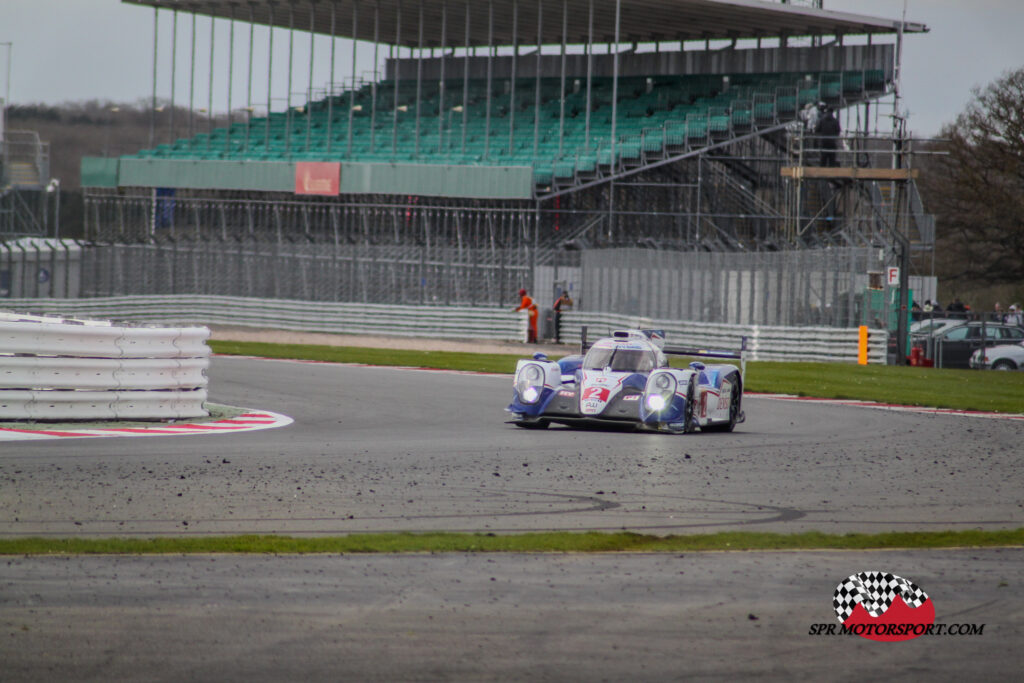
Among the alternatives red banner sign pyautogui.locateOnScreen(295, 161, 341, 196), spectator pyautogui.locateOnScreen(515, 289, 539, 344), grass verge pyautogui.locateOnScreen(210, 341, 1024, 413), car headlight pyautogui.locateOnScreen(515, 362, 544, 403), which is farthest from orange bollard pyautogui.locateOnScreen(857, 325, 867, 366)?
red banner sign pyautogui.locateOnScreen(295, 161, 341, 196)

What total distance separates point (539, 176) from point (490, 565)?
30922 millimetres

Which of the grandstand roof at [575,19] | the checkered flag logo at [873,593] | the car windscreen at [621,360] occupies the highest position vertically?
the grandstand roof at [575,19]

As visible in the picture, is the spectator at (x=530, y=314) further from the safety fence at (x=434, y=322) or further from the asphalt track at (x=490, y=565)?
the asphalt track at (x=490, y=565)

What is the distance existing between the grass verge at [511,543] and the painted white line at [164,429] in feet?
17.4

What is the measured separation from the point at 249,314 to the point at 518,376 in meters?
24.6

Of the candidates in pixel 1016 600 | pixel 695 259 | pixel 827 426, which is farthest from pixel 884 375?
pixel 1016 600

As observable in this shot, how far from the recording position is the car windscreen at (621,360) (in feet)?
46.8

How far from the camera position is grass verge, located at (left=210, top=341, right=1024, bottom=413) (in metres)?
19.9

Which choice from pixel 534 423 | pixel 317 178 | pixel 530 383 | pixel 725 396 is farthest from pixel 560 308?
pixel 530 383

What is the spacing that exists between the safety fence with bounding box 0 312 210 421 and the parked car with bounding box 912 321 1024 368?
66.5 feet

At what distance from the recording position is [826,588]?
644cm

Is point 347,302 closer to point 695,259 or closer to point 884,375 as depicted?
point 695,259

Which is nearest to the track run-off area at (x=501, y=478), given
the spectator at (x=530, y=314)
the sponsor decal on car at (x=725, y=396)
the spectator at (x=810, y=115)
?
the sponsor decal on car at (x=725, y=396)

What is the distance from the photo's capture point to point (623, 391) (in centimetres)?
1403
